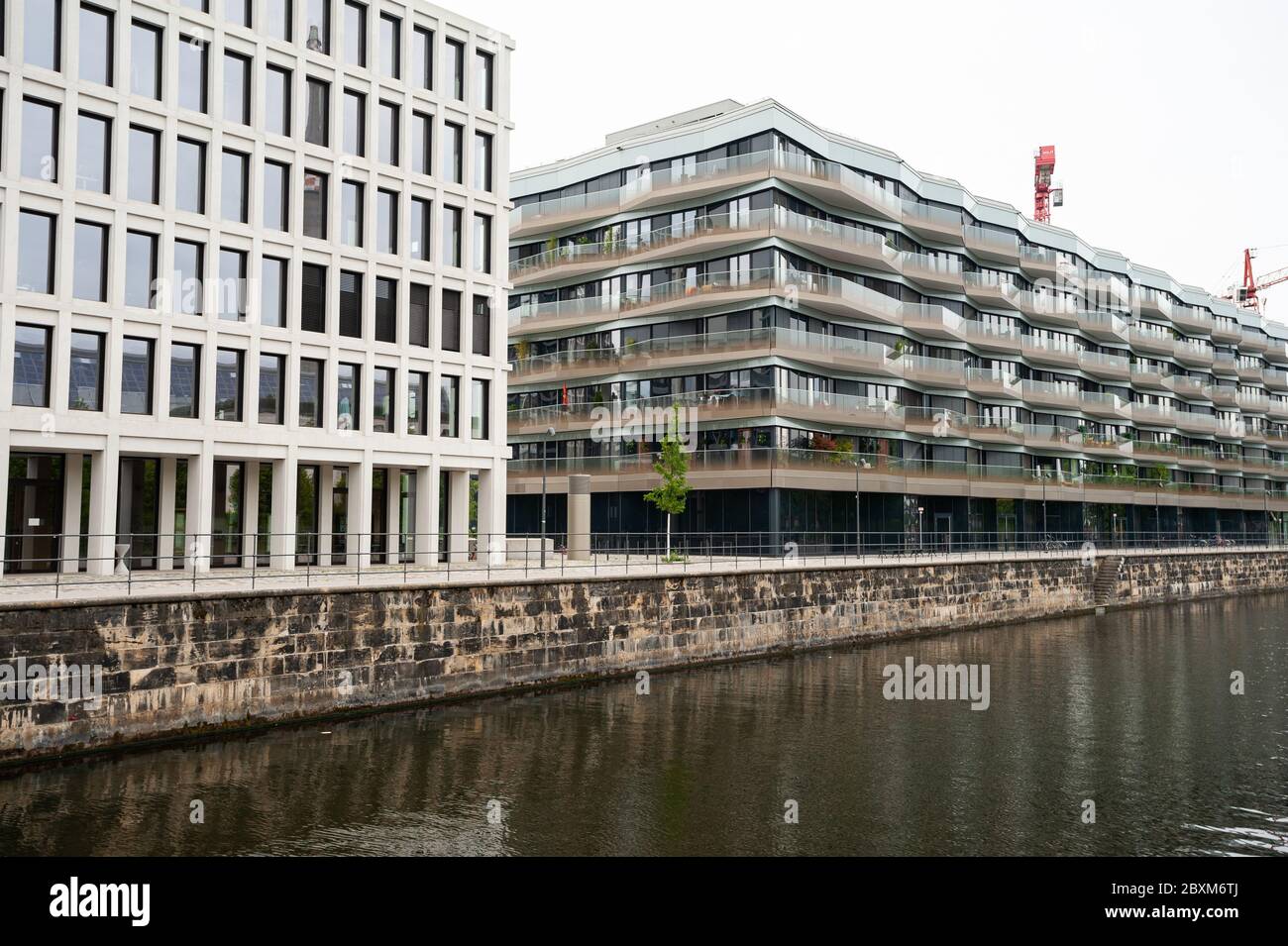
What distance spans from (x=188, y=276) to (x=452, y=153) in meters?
10.4

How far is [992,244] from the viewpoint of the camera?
5947cm

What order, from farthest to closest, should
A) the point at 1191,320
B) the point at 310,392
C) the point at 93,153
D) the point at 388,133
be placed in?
the point at 1191,320 < the point at 388,133 < the point at 310,392 < the point at 93,153

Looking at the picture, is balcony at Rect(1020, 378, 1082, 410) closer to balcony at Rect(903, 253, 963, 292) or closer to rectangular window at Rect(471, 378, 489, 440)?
balcony at Rect(903, 253, 963, 292)

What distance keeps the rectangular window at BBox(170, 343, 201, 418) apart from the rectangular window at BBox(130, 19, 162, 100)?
6379 millimetres

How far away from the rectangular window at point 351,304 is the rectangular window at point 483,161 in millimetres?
5966

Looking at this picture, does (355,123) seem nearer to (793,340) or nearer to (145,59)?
(145,59)

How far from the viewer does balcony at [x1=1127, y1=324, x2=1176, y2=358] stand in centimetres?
7481

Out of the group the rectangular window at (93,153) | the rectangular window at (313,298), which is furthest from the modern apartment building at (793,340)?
the rectangular window at (93,153)

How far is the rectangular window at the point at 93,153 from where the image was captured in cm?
2652

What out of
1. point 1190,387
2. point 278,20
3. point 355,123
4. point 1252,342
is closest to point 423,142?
point 355,123

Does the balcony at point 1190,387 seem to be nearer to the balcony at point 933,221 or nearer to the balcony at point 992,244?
the balcony at point 992,244

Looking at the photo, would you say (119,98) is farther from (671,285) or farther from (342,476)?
(671,285)

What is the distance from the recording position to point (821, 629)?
111 ft

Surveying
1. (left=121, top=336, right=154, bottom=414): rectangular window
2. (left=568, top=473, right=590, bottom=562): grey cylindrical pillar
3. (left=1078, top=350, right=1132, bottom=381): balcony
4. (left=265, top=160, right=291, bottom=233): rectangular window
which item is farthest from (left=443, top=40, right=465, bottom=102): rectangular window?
(left=1078, top=350, right=1132, bottom=381): balcony
